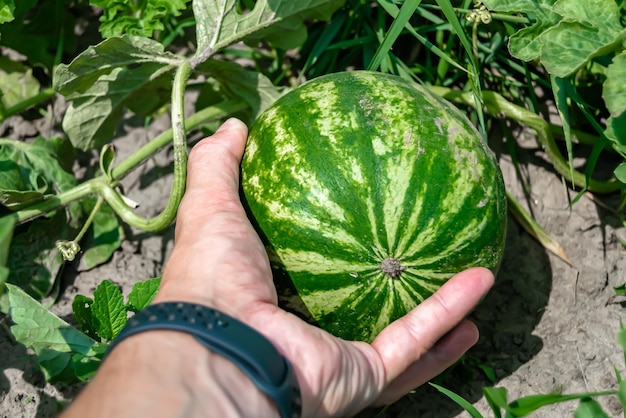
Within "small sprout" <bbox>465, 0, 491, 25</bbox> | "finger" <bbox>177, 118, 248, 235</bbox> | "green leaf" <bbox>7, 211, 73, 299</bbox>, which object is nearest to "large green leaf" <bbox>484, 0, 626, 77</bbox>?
"small sprout" <bbox>465, 0, 491, 25</bbox>

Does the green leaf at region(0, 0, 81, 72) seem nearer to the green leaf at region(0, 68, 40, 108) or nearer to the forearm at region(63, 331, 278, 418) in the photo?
the green leaf at region(0, 68, 40, 108)

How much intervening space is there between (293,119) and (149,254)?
1053mm

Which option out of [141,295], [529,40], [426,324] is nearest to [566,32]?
[529,40]

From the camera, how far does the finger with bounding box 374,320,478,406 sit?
2184 mm

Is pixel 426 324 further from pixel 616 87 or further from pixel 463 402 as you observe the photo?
pixel 616 87

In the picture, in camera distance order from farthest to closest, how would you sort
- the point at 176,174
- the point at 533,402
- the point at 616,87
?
the point at 176,174, the point at 616,87, the point at 533,402

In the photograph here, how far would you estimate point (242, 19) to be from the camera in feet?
8.70

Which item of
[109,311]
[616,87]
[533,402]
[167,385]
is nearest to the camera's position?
[167,385]

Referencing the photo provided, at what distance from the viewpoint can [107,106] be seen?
2.78 meters

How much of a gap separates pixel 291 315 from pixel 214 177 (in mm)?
510

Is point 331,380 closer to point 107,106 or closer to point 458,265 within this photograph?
point 458,265

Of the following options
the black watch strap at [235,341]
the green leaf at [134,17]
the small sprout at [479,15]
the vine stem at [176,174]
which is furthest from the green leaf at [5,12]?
the small sprout at [479,15]

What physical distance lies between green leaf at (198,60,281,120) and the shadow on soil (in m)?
1.04

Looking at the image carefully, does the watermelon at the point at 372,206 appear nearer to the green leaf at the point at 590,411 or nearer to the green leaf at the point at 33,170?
the green leaf at the point at 590,411
